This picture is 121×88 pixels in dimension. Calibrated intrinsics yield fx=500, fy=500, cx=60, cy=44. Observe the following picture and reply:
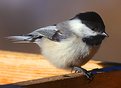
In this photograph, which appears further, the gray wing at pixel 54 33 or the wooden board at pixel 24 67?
the gray wing at pixel 54 33

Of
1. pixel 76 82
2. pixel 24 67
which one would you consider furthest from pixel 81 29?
pixel 76 82

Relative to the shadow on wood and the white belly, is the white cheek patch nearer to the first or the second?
the white belly

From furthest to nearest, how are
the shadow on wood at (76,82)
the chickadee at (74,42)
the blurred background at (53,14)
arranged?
the blurred background at (53,14)
the chickadee at (74,42)
the shadow on wood at (76,82)

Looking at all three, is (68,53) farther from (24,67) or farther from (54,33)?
(24,67)

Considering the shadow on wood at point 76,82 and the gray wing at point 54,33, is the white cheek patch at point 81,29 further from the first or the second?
the shadow on wood at point 76,82

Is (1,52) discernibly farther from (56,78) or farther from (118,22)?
(118,22)

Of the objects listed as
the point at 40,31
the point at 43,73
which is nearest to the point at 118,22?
the point at 40,31

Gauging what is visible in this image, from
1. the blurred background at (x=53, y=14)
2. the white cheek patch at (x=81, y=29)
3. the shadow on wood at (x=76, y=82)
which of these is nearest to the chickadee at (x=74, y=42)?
the white cheek patch at (x=81, y=29)
